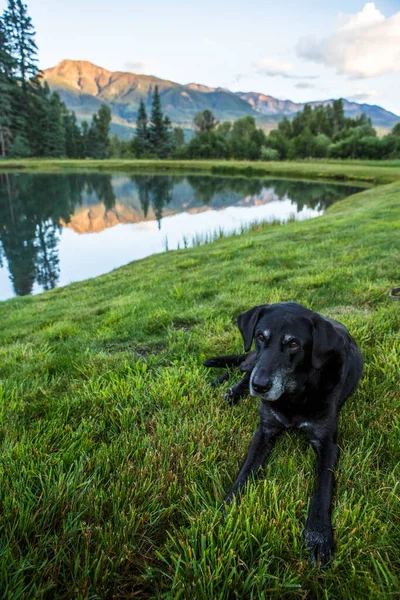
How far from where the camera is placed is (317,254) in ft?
27.6

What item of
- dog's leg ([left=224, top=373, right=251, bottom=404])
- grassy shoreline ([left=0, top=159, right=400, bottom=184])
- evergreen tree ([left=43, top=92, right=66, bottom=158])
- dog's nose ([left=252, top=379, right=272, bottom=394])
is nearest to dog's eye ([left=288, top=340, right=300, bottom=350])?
dog's nose ([left=252, top=379, right=272, bottom=394])

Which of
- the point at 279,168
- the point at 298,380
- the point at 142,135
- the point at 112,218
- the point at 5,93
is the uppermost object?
the point at 5,93

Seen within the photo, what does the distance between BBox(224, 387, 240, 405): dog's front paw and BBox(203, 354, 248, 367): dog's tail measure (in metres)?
0.55

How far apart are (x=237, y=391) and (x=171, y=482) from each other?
1.12 meters

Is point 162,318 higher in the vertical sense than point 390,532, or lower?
lower

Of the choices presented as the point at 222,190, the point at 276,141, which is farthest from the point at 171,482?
the point at 276,141

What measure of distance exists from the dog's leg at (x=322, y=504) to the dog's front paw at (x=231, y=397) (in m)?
0.77

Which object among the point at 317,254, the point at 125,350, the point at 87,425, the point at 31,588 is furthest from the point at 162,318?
the point at 317,254

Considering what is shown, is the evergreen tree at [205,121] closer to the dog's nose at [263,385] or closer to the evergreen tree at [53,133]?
the evergreen tree at [53,133]

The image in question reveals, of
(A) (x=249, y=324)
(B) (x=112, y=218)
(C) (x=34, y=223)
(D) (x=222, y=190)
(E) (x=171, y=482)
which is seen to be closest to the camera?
(E) (x=171, y=482)

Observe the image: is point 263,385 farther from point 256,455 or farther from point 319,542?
point 319,542

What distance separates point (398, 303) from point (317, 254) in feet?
13.3

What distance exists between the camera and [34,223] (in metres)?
23.3

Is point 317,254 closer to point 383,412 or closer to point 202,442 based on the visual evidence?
point 383,412
